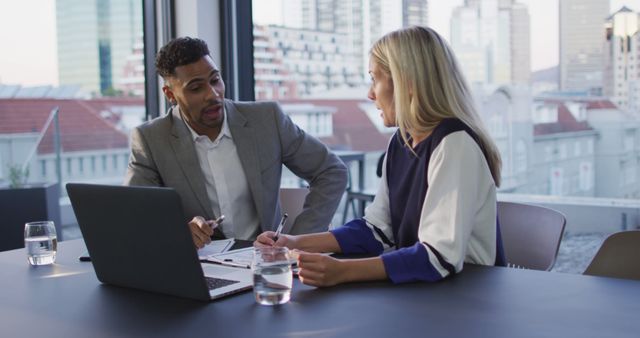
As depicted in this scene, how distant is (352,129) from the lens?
4004 millimetres

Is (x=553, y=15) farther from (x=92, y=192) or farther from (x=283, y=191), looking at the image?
(x=92, y=192)

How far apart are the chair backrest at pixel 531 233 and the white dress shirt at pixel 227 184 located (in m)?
0.91

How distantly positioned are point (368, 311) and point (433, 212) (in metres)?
0.38

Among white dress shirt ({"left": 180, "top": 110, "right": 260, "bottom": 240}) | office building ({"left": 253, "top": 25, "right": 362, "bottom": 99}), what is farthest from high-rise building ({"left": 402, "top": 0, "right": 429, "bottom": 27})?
white dress shirt ({"left": 180, "top": 110, "right": 260, "bottom": 240})

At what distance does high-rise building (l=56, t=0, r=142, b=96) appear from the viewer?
358 cm

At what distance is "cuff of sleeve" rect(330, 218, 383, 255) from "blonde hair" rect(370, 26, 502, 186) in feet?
1.02

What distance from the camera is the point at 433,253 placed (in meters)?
1.53

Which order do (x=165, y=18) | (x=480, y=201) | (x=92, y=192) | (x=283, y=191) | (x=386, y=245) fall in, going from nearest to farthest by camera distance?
(x=92, y=192)
(x=480, y=201)
(x=386, y=245)
(x=283, y=191)
(x=165, y=18)

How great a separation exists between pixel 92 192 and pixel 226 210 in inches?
41.7

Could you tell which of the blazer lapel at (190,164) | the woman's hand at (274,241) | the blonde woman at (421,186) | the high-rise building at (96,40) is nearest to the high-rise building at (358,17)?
the high-rise building at (96,40)

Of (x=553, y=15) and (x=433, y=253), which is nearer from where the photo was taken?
(x=433, y=253)

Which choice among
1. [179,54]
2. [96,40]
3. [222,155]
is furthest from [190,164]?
[96,40]

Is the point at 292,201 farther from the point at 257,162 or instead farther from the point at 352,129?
the point at 352,129

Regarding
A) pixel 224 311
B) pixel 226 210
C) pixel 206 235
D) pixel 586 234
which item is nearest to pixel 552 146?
pixel 586 234
